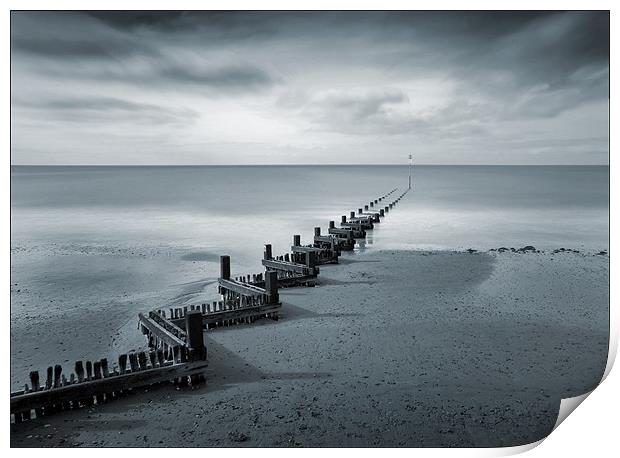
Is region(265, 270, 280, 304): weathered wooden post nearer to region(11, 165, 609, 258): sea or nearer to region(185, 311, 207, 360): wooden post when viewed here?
region(185, 311, 207, 360): wooden post

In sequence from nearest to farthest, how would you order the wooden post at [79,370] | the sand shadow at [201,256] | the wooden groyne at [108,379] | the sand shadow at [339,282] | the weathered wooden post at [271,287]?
the wooden groyne at [108,379]
the wooden post at [79,370]
the weathered wooden post at [271,287]
the sand shadow at [339,282]
the sand shadow at [201,256]

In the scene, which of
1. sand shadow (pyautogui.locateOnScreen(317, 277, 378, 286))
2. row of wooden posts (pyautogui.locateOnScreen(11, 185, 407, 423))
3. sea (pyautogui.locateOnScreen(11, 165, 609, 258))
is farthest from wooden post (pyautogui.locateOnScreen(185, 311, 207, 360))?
sea (pyautogui.locateOnScreen(11, 165, 609, 258))

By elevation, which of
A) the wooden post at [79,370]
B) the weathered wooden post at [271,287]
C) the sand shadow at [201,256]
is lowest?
the sand shadow at [201,256]

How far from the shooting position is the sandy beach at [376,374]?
5305mm

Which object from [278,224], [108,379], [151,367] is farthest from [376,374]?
[278,224]

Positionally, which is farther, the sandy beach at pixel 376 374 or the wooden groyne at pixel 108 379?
the wooden groyne at pixel 108 379

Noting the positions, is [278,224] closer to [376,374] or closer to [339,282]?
[339,282]

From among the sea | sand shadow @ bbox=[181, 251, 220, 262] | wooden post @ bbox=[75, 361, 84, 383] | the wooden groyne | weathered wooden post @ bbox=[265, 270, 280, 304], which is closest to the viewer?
the wooden groyne

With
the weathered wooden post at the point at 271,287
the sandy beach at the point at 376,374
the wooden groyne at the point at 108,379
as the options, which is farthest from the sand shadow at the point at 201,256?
the wooden groyne at the point at 108,379

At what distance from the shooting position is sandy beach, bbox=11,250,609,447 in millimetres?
5305

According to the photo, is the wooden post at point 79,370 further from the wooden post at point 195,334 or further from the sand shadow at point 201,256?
the sand shadow at point 201,256

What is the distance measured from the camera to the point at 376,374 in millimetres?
6668
